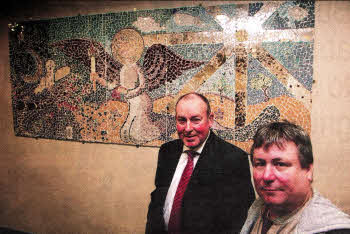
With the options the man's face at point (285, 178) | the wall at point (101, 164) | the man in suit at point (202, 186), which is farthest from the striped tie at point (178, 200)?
the wall at point (101, 164)

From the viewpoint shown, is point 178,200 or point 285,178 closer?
point 285,178

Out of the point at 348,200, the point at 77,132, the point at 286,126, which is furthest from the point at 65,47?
the point at 348,200

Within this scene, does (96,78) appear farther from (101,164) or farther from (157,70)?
(101,164)

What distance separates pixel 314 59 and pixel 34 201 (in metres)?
3.33

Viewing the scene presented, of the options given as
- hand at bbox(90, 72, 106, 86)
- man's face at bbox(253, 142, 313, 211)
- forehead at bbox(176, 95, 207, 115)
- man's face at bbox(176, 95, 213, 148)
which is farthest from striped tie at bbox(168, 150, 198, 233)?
hand at bbox(90, 72, 106, 86)

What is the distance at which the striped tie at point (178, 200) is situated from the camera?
1.35m

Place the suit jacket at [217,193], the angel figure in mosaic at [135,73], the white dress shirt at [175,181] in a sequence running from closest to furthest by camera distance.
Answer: the suit jacket at [217,193]
the white dress shirt at [175,181]
the angel figure in mosaic at [135,73]

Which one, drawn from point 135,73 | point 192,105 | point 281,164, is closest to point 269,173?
point 281,164

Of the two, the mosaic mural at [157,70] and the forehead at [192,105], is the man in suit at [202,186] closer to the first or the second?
the forehead at [192,105]

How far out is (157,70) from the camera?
202cm

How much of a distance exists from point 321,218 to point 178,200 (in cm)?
81

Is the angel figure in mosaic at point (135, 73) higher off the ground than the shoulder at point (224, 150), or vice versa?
the angel figure in mosaic at point (135, 73)

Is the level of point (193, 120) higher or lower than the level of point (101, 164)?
higher

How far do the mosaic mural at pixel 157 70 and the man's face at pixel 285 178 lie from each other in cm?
105
